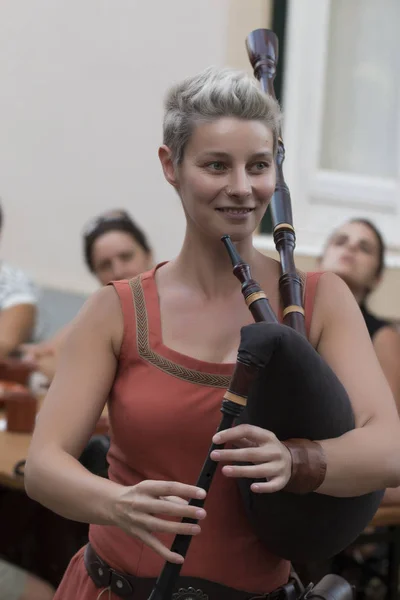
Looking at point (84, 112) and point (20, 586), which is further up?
point (84, 112)

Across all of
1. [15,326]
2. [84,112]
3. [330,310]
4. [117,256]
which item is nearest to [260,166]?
[330,310]

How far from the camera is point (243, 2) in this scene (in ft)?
16.1

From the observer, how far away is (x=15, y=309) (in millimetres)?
4391

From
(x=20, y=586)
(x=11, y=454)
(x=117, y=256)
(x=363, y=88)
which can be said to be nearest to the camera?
(x=20, y=586)

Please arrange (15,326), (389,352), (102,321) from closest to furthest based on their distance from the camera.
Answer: (102,321), (389,352), (15,326)

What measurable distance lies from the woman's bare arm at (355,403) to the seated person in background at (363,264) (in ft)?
6.50

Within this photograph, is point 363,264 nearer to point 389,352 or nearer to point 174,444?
point 389,352

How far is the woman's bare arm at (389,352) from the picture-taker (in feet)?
11.0

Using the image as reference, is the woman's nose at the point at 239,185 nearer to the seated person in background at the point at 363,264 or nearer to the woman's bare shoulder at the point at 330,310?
the woman's bare shoulder at the point at 330,310

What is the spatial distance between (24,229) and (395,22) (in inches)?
102

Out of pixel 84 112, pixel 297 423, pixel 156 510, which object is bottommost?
pixel 156 510

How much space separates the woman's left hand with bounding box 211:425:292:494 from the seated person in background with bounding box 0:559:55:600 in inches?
59.1

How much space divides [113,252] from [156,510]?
2591 millimetres

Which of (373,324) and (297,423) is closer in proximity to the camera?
(297,423)
